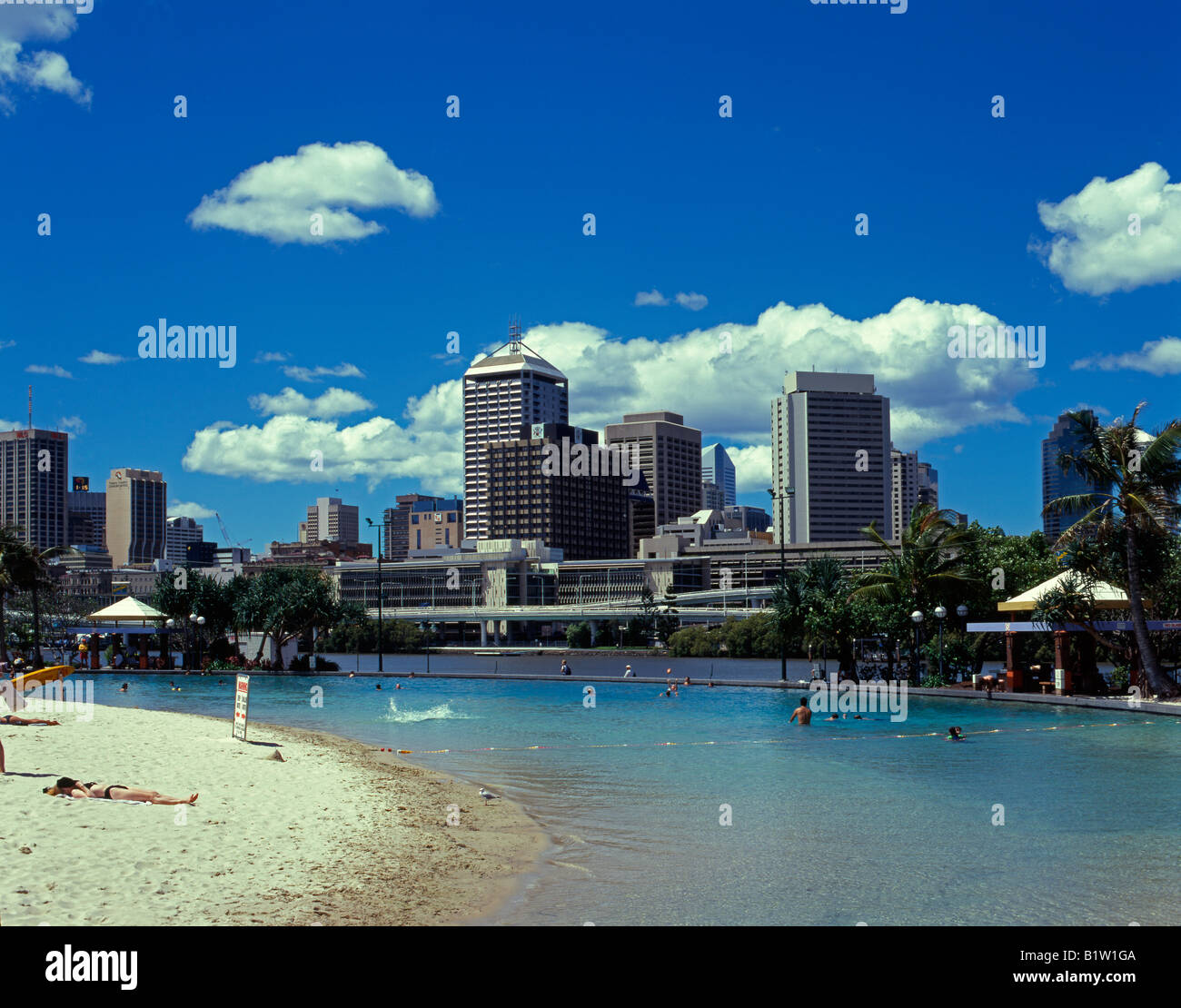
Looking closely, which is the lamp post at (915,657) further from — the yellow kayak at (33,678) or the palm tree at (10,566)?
the palm tree at (10,566)

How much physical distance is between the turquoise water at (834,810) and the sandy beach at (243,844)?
1.27 metres

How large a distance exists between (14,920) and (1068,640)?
41783 mm

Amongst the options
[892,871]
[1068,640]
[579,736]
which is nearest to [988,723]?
[1068,640]

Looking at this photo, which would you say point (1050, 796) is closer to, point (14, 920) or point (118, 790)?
point (118, 790)

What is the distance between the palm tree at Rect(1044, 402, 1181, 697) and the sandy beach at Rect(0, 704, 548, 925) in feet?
86.9

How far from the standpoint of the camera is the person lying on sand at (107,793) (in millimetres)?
16062

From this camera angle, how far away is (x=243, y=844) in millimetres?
14688

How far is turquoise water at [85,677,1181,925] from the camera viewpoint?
13641mm

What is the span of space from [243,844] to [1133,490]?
3487 centimetres

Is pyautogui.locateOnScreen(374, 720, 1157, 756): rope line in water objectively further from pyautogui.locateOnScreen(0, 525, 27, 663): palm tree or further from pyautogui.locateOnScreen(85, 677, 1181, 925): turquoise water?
pyautogui.locateOnScreen(0, 525, 27, 663): palm tree

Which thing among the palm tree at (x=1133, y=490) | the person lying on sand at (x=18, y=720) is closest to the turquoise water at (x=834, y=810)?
the palm tree at (x=1133, y=490)

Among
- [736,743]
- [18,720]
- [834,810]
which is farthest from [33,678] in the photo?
[834,810]

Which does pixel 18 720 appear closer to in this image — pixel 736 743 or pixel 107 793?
pixel 107 793
